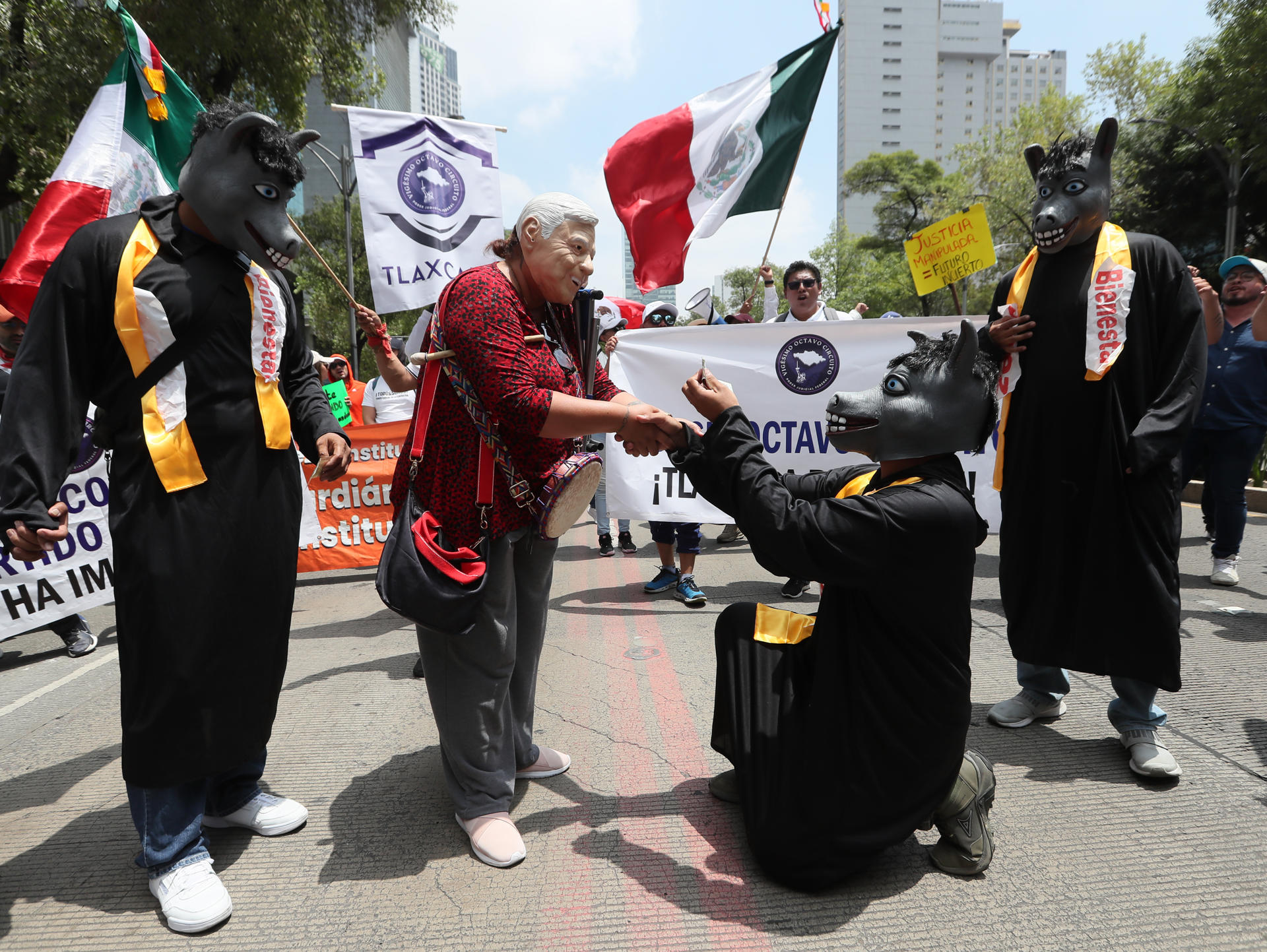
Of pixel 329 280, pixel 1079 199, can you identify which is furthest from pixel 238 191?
pixel 329 280

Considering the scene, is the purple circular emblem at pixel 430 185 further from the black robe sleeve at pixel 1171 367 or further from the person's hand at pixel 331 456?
the black robe sleeve at pixel 1171 367

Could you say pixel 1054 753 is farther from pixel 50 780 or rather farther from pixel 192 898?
pixel 50 780

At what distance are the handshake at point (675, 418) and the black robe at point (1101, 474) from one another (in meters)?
1.53

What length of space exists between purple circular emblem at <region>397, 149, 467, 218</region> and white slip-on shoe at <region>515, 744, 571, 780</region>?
3526 millimetres

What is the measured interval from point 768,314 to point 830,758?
19.4ft

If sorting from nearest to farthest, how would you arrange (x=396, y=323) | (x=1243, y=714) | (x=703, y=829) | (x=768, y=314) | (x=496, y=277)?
(x=496, y=277) < (x=703, y=829) < (x=1243, y=714) < (x=768, y=314) < (x=396, y=323)

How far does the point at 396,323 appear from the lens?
3512cm

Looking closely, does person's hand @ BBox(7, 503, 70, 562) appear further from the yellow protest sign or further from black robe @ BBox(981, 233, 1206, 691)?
the yellow protest sign

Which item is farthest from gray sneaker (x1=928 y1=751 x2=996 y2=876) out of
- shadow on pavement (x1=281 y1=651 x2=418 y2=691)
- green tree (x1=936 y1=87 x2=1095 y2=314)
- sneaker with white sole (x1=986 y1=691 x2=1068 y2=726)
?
green tree (x1=936 y1=87 x2=1095 y2=314)

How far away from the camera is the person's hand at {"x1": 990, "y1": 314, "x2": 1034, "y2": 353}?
3146mm

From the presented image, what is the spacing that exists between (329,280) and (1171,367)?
35788 mm

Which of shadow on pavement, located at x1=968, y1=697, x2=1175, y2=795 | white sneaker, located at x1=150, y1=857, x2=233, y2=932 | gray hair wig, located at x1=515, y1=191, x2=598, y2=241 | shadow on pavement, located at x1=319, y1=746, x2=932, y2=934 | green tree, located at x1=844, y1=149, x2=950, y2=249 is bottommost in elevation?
shadow on pavement, located at x1=968, y1=697, x2=1175, y2=795

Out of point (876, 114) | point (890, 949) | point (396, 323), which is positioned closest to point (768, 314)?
point (890, 949)

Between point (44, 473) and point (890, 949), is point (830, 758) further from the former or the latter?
point (44, 473)
